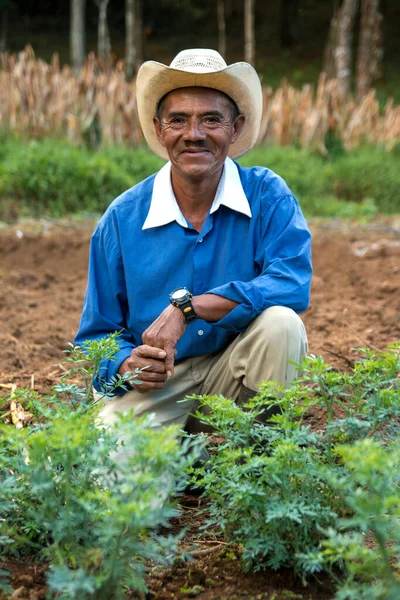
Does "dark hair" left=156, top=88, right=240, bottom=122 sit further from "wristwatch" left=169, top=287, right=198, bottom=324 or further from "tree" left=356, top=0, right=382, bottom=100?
"tree" left=356, top=0, right=382, bottom=100

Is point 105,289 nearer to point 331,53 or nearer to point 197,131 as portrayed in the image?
point 197,131

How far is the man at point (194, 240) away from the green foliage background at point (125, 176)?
538cm

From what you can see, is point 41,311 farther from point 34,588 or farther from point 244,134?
point 34,588

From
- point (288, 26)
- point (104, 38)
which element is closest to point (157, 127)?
point (104, 38)

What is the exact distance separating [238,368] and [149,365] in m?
0.36

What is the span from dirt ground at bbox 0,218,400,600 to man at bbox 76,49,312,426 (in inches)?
17.8

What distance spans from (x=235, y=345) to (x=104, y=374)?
1.70 ft

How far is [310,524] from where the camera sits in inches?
87.3

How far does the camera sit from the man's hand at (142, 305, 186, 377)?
288 centimetres

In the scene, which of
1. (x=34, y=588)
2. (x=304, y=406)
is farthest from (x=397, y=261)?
(x=34, y=588)

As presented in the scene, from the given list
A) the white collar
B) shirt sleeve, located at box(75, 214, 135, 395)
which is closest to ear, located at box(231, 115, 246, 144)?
the white collar

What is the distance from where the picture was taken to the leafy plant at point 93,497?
5.98ft

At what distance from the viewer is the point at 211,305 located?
297cm

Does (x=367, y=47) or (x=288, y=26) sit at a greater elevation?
(x=288, y=26)
